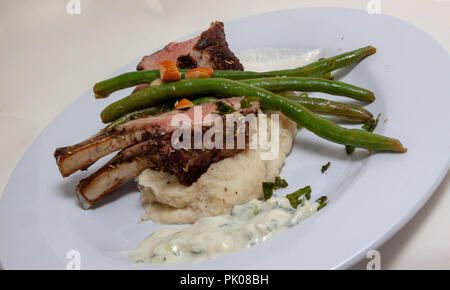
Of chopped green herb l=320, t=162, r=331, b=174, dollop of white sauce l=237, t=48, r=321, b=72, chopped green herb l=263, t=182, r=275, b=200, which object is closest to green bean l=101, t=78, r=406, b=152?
chopped green herb l=320, t=162, r=331, b=174

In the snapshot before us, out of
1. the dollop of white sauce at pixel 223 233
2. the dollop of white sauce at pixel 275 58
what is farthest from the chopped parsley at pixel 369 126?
the dollop of white sauce at pixel 275 58

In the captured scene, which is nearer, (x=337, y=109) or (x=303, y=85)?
(x=337, y=109)

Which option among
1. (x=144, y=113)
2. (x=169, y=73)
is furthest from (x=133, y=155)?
(x=169, y=73)

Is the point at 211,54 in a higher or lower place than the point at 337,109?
higher

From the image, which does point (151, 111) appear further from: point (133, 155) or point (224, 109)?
point (224, 109)

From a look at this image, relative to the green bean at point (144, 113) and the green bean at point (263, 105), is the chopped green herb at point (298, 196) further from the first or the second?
the green bean at point (144, 113)

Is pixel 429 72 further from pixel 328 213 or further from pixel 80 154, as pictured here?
pixel 80 154

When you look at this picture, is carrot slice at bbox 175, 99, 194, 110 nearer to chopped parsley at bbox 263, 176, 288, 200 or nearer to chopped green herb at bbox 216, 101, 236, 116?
chopped green herb at bbox 216, 101, 236, 116

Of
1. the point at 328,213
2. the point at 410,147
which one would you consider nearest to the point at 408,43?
the point at 410,147
